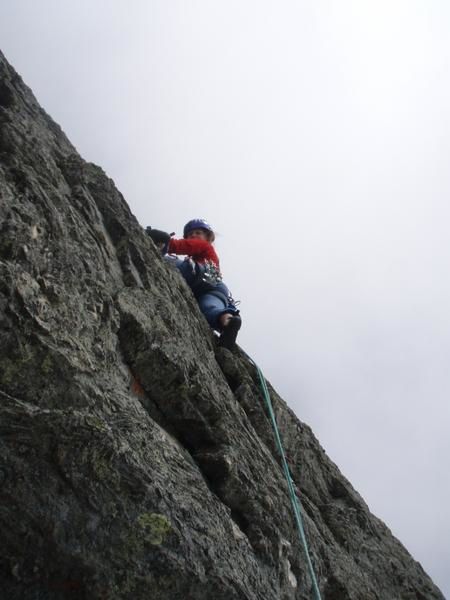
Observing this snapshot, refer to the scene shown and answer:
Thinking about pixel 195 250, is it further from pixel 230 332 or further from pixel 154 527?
pixel 154 527

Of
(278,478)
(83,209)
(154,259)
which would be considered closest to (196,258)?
(154,259)

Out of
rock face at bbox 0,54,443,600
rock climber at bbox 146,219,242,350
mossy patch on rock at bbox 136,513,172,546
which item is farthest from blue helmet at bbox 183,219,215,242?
mossy patch on rock at bbox 136,513,172,546

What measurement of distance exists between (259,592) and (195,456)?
145 cm

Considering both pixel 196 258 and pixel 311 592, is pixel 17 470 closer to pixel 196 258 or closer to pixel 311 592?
pixel 311 592

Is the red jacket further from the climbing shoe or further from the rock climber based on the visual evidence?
the climbing shoe

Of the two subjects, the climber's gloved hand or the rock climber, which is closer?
the rock climber

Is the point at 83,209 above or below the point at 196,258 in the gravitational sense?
below

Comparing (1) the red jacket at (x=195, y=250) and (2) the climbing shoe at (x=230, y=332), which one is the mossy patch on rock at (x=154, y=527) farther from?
(1) the red jacket at (x=195, y=250)

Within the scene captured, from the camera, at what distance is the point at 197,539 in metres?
3.72

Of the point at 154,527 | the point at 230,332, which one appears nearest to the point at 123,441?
the point at 154,527

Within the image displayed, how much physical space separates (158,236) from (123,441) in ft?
21.4

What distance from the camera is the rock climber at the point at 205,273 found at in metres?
8.36

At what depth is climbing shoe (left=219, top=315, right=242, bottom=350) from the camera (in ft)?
26.8

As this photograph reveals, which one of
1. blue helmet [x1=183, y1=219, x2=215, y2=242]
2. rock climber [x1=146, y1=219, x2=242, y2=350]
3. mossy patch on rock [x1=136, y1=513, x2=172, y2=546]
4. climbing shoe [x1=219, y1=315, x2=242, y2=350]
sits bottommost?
mossy patch on rock [x1=136, y1=513, x2=172, y2=546]
